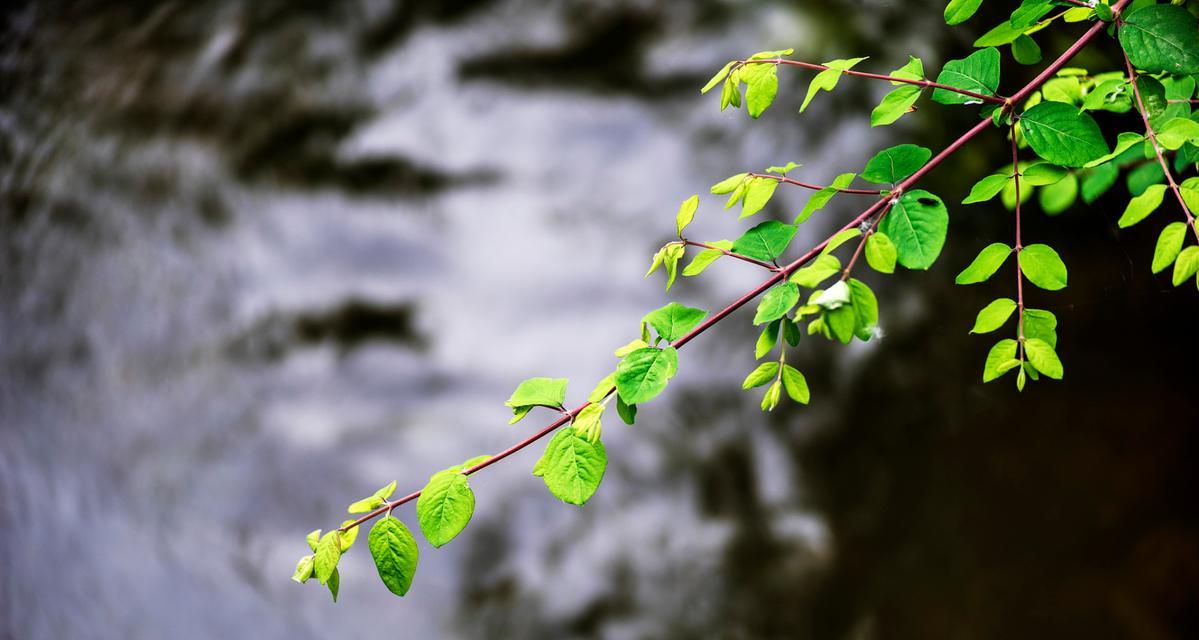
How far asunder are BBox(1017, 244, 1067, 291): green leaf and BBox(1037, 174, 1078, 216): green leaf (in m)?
0.55

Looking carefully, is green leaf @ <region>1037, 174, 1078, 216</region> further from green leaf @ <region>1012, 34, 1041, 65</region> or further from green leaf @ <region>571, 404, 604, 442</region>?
green leaf @ <region>571, 404, 604, 442</region>

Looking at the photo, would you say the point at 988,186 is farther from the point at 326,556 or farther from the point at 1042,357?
the point at 326,556

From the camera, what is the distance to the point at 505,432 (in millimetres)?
1162

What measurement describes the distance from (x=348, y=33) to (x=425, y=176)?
0.26 metres

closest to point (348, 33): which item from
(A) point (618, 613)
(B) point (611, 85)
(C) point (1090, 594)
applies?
(B) point (611, 85)

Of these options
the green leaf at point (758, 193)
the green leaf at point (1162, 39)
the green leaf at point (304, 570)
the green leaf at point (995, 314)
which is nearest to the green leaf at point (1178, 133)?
the green leaf at point (1162, 39)

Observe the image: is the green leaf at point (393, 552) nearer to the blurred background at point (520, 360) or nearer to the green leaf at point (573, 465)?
the green leaf at point (573, 465)

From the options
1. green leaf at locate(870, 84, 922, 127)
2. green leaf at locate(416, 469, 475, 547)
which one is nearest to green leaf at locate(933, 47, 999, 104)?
green leaf at locate(870, 84, 922, 127)

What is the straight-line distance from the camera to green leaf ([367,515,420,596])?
51cm

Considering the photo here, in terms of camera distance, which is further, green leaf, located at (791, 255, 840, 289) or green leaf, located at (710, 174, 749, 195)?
green leaf, located at (710, 174, 749, 195)

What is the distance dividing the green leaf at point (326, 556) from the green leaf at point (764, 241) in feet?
0.97

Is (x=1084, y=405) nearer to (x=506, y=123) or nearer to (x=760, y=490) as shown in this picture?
(x=760, y=490)

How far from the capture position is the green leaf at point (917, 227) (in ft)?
1.58

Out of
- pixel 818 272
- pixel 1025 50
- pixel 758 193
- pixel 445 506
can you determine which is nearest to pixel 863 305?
pixel 818 272
